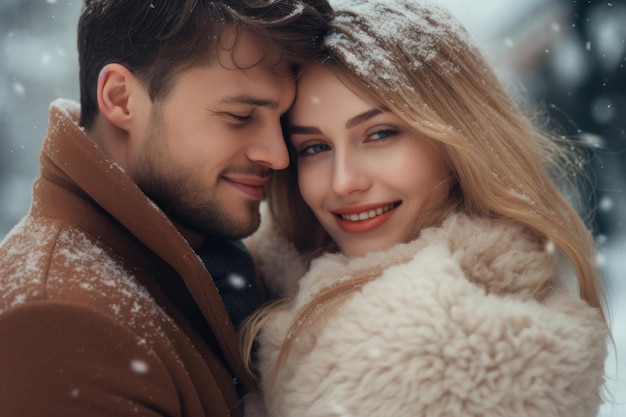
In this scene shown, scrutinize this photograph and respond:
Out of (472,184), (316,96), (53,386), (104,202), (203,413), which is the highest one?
(316,96)

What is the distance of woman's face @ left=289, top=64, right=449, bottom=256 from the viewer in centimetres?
186

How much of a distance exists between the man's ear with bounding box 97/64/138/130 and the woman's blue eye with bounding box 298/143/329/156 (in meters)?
0.60

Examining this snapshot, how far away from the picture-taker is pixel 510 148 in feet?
6.34

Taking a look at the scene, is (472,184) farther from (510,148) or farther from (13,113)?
(13,113)

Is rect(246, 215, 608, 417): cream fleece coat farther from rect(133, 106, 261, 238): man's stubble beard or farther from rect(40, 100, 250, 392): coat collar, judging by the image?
rect(133, 106, 261, 238): man's stubble beard

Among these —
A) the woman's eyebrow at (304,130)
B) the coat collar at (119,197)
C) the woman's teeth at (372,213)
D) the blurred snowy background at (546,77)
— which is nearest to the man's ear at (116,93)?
the coat collar at (119,197)

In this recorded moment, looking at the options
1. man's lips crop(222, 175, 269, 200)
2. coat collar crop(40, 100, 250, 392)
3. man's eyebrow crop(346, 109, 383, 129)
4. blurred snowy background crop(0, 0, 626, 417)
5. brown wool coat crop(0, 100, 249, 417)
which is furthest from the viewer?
blurred snowy background crop(0, 0, 626, 417)

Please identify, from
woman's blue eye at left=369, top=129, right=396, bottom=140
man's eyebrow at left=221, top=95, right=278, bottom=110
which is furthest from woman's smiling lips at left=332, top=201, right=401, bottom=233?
man's eyebrow at left=221, top=95, right=278, bottom=110

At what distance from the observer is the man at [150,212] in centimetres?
135

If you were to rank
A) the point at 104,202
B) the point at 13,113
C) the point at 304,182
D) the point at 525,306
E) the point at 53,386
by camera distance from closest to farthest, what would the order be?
the point at 53,386, the point at 525,306, the point at 104,202, the point at 304,182, the point at 13,113

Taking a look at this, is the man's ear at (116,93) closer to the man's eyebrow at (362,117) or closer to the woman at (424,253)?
the woman at (424,253)

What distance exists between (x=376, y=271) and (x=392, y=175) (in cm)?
34

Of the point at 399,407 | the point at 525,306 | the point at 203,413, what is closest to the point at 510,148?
the point at 525,306

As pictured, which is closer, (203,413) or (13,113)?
(203,413)
